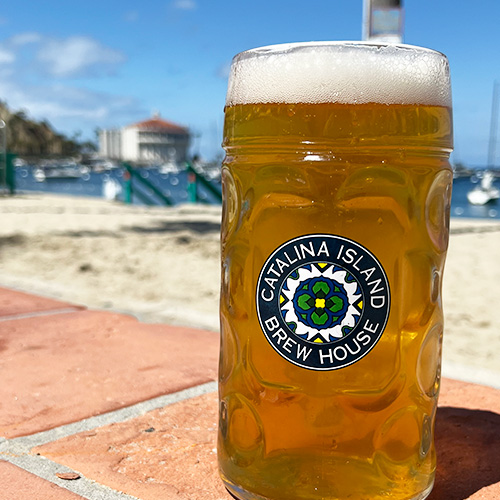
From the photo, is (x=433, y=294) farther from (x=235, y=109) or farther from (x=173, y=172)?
(x=173, y=172)

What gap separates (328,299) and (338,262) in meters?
0.06

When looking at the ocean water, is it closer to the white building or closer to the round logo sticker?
the round logo sticker

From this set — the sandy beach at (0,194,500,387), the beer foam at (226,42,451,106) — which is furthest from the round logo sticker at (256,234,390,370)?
the sandy beach at (0,194,500,387)

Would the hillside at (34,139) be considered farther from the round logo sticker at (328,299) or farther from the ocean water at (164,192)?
the round logo sticker at (328,299)

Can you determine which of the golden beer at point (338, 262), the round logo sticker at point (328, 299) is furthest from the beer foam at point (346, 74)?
the round logo sticker at point (328, 299)

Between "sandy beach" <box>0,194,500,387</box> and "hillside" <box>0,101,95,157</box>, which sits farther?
"hillside" <box>0,101,95,157</box>

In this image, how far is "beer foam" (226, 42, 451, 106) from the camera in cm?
96

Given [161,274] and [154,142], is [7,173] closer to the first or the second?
[161,274]

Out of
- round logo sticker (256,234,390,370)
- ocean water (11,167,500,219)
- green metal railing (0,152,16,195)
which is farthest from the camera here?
ocean water (11,167,500,219)

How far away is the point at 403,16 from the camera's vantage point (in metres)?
1.09

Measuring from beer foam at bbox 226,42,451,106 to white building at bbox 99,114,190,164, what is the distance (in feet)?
382

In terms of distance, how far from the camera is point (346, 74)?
97 cm

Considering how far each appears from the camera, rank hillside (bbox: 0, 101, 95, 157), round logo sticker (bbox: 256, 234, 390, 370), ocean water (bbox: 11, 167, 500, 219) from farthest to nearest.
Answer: hillside (bbox: 0, 101, 95, 157), ocean water (bbox: 11, 167, 500, 219), round logo sticker (bbox: 256, 234, 390, 370)

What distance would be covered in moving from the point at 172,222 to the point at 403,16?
22.8ft
